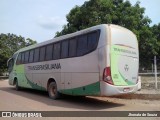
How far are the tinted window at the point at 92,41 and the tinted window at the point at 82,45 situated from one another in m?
0.29

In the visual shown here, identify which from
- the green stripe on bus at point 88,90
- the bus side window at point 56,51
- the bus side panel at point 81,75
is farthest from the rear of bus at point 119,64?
the bus side window at point 56,51

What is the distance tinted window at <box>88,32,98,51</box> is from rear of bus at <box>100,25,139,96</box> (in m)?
0.57

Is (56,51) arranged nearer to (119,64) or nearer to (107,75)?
(119,64)

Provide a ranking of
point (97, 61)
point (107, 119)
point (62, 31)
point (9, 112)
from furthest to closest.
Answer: point (62, 31), point (97, 61), point (9, 112), point (107, 119)

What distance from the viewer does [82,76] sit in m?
11.1

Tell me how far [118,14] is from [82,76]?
52.7 ft

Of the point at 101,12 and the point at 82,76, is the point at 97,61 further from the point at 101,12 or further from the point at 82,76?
the point at 101,12

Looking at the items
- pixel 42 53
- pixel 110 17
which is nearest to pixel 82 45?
pixel 42 53

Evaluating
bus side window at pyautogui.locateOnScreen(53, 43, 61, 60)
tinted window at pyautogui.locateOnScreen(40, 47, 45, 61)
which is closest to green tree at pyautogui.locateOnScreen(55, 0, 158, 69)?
tinted window at pyautogui.locateOnScreen(40, 47, 45, 61)

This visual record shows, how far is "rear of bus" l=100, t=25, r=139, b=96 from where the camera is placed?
9984 millimetres

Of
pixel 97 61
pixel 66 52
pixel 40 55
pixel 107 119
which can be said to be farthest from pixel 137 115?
pixel 40 55

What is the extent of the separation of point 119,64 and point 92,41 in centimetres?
145

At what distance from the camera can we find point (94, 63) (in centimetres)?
1044

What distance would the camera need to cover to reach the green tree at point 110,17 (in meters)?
24.0
